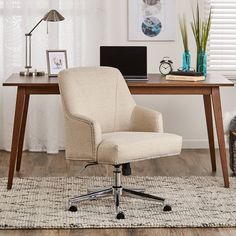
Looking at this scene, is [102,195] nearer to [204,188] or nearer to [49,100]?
[204,188]

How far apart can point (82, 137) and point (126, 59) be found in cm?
103

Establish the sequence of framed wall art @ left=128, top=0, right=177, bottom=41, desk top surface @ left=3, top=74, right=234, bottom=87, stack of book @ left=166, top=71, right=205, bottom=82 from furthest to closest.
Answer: framed wall art @ left=128, top=0, right=177, bottom=41 < stack of book @ left=166, top=71, right=205, bottom=82 < desk top surface @ left=3, top=74, right=234, bottom=87

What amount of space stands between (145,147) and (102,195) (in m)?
0.44

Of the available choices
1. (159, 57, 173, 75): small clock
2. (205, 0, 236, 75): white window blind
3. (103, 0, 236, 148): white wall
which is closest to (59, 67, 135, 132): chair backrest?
(159, 57, 173, 75): small clock

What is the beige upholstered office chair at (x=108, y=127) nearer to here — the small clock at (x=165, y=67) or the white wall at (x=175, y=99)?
the small clock at (x=165, y=67)

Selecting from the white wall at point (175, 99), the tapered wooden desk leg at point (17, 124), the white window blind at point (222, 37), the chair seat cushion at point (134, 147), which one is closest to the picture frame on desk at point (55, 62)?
the tapered wooden desk leg at point (17, 124)

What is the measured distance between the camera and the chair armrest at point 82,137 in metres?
4.36

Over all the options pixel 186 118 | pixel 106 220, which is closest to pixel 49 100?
pixel 186 118

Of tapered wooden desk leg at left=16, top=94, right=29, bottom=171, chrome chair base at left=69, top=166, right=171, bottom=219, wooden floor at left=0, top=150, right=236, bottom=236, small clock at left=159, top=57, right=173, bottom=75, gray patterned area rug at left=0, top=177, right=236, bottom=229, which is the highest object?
small clock at left=159, top=57, right=173, bottom=75

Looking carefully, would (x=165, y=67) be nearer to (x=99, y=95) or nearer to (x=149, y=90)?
(x=149, y=90)

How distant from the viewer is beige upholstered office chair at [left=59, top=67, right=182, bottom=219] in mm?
4309

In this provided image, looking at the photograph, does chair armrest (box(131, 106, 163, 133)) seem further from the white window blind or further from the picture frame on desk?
the white window blind

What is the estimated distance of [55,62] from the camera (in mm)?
5434

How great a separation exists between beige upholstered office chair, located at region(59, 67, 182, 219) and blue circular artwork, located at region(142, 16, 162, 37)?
1.52 m
